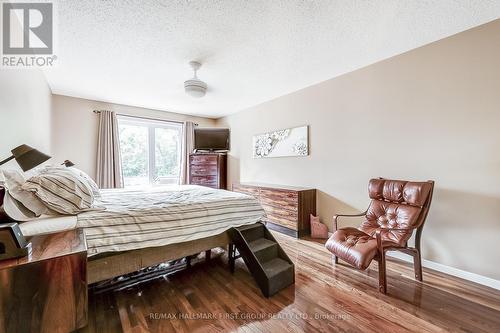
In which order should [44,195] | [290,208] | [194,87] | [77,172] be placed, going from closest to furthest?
[44,195]
[77,172]
[194,87]
[290,208]

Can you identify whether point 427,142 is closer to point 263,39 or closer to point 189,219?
point 263,39

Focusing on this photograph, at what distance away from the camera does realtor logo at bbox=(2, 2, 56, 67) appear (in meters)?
1.78

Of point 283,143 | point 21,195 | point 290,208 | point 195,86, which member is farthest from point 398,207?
point 21,195

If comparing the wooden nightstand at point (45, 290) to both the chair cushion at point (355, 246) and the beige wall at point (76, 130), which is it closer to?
→ the chair cushion at point (355, 246)

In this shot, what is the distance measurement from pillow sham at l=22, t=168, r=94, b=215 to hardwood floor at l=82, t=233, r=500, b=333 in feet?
2.82

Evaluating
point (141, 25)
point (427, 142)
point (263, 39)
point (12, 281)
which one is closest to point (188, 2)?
point (141, 25)

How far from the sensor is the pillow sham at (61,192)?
1.50 meters

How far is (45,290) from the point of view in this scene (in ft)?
3.42

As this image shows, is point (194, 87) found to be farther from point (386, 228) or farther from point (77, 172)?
point (386, 228)

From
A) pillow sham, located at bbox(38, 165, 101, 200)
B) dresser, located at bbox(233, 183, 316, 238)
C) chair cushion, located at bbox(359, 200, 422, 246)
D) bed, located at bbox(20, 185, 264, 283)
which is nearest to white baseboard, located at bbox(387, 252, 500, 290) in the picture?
chair cushion, located at bbox(359, 200, 422, 246)

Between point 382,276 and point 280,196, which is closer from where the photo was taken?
point 382,276

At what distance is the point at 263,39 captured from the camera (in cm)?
228

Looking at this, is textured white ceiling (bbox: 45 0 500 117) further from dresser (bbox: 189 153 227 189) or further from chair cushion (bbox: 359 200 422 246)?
dresser (bbox: 189 153 227 189)

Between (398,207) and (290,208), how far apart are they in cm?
148
